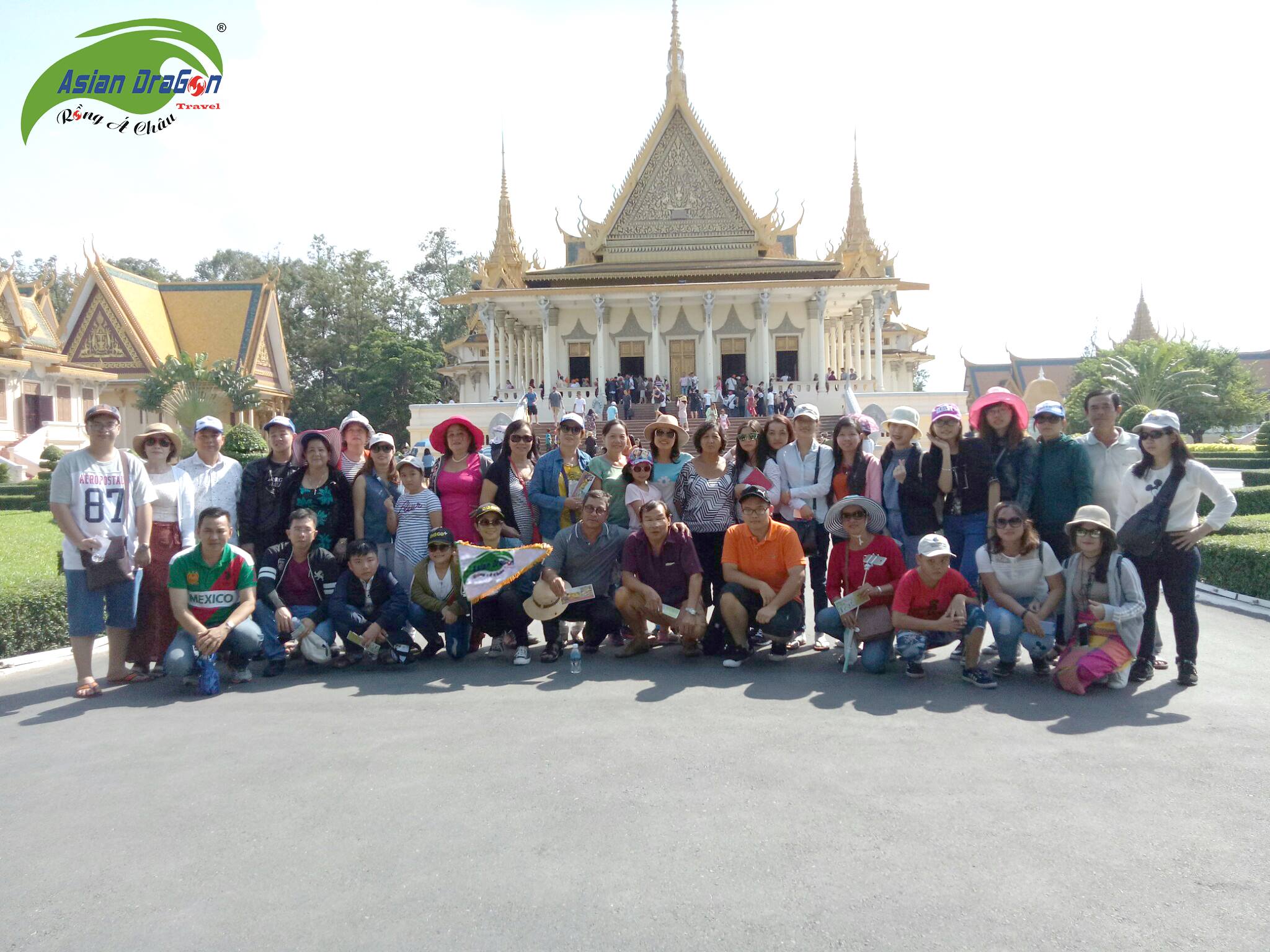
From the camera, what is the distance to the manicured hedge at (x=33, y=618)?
6594 mm

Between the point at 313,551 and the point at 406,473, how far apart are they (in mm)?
790

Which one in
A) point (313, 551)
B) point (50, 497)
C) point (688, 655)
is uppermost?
point (50, 497)

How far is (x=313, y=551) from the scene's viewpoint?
5.90 meters

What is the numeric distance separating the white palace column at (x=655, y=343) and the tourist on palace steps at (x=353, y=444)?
21210 mm

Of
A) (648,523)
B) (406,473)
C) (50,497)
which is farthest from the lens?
(406,473)

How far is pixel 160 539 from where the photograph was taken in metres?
5.80

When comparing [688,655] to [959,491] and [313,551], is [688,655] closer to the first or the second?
[959,491]

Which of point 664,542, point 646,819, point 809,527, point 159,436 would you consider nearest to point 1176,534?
point 809,527

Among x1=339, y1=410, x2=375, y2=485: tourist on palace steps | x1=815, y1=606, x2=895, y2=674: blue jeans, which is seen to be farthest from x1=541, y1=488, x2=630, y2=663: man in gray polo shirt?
x1=339, y1=410, x2=375, y2=485: tourist on palace steps

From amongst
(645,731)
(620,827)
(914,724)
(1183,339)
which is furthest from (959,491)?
(1183,339)

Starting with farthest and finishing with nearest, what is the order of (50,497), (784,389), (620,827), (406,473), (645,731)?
(784,389) < (406,473) < (50,497) < (645,731) < (620,827)

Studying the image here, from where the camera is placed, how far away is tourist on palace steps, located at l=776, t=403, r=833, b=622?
6.28 metres

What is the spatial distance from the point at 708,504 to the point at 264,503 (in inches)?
118

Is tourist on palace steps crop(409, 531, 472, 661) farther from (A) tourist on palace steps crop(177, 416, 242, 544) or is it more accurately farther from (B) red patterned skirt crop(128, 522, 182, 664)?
(B) red patterned skirt crop(128, 522, 182, 664)
